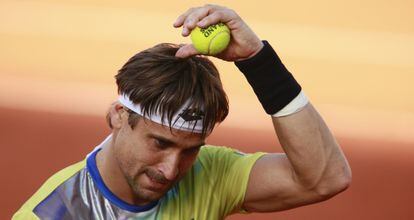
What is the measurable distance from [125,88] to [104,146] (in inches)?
12.7

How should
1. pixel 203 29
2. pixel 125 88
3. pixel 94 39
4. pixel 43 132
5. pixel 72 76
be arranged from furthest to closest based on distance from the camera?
1. pixel 94 39
2. pixel 72 76
3. pixel 43 132
4. pixel 125 88
5. pixel 203 29

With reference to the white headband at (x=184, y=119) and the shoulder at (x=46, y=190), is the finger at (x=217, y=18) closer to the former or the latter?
the white headband at (x=184, y=119)

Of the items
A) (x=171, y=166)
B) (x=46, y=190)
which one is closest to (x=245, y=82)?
(x=46, y=190)

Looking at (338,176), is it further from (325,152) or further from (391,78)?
(391,78)

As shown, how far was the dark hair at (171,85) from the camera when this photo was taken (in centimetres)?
402

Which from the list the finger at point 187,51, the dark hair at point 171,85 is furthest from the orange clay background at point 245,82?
the finger at point 187,51

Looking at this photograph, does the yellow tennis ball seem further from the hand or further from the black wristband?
the black wristband

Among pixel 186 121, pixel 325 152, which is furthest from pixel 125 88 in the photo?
pixel 325 152

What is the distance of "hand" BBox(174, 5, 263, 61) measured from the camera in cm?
387

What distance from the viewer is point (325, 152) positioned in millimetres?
4211

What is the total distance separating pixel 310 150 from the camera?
163 inches

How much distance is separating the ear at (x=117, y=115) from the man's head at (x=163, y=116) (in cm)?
6

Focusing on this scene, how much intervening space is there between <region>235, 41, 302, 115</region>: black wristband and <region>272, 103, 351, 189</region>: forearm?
2.9 inches

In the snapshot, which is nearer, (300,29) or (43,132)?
(43,132)
